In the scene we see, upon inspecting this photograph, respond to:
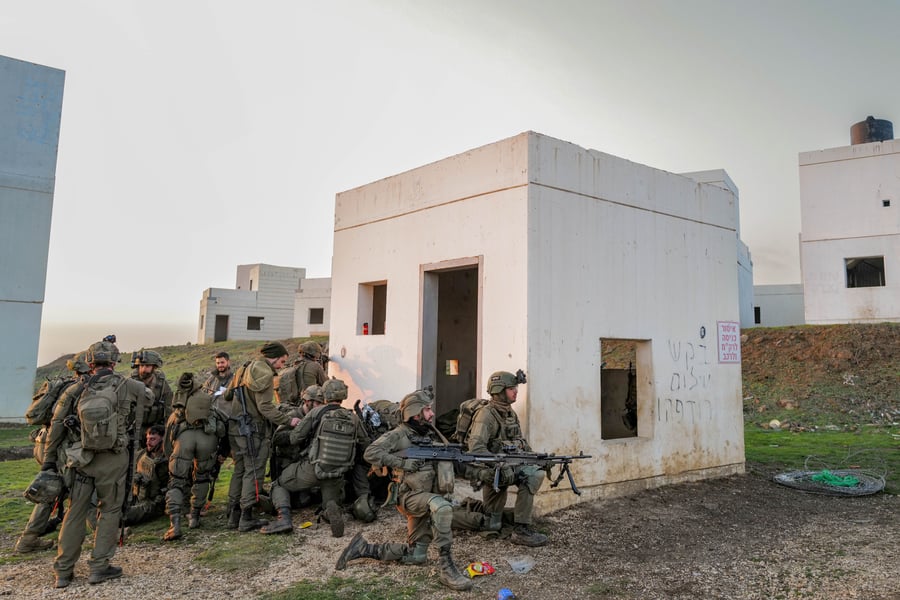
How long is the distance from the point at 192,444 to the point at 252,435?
64cm

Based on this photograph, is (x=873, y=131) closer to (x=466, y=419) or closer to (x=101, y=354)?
(x=466, y=419)

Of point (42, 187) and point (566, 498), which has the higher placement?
point (42, 187)

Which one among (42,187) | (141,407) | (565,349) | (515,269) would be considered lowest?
(141,407)

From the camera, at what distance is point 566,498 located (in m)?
7.34

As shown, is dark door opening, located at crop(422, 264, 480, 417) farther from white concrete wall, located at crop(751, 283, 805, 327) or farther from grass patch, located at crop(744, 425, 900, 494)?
white concrete wall, located at crop(751, 283, 805, 327)

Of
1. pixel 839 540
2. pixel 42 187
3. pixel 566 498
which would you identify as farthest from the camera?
pixel 42 187

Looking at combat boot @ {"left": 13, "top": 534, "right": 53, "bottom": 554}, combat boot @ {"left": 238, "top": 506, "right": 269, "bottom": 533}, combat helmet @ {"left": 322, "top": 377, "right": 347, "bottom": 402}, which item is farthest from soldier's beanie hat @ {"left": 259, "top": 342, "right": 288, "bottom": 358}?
combat boot @ {"left": 13, "top": 534, "right": 53, "bottom": 554}

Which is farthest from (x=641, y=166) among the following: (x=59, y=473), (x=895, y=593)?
(x=59, y=473)

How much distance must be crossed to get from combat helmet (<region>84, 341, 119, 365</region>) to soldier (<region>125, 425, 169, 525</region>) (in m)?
1.85

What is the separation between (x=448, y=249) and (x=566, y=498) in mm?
3605

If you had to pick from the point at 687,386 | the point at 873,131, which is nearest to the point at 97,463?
the point at 687,386

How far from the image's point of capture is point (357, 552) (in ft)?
17.6

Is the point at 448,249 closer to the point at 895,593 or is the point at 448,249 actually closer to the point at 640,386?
the point at 640,386

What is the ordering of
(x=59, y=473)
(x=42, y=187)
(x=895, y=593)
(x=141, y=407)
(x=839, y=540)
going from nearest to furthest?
1. (x=895, y=593)
2. (x=59, y=473)
3. (x=141, y=407)
4. (x=839, y=540)
5. (x=42, y=187)
